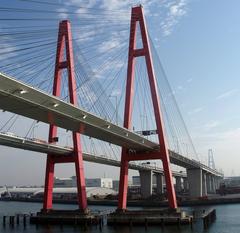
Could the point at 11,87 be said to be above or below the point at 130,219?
above

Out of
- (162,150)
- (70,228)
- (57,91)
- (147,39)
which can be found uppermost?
(147,39)

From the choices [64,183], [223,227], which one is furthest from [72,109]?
[64,183]

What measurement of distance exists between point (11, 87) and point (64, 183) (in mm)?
112264

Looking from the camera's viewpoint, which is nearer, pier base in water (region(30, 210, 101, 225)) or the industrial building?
pier base in water (region(30, 210, 101, 225))

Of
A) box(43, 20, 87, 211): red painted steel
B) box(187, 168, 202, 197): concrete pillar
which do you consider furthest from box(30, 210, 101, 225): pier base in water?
box(187, 168, 202, 197): concrete pillar

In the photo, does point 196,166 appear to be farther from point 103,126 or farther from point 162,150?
point 103,126

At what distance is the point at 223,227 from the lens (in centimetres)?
3111

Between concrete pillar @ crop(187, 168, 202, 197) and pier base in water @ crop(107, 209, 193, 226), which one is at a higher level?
concrete pillar @ crop(187, 168, 202, 197)

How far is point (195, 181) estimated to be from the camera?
64.6 metres

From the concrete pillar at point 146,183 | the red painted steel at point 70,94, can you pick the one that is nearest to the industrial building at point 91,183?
the concrete pillar at point 146,183

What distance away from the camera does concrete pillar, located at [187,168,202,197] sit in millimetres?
64375

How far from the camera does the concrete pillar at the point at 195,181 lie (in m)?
64.4

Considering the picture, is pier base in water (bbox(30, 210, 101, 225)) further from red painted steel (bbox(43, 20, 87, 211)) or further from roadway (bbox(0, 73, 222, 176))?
roadway (bbox(0, 73, 222, 176))

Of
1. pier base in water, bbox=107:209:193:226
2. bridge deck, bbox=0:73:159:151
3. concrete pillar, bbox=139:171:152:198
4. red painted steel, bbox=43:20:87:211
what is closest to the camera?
bridge deck, bbox=0:73:159:151
